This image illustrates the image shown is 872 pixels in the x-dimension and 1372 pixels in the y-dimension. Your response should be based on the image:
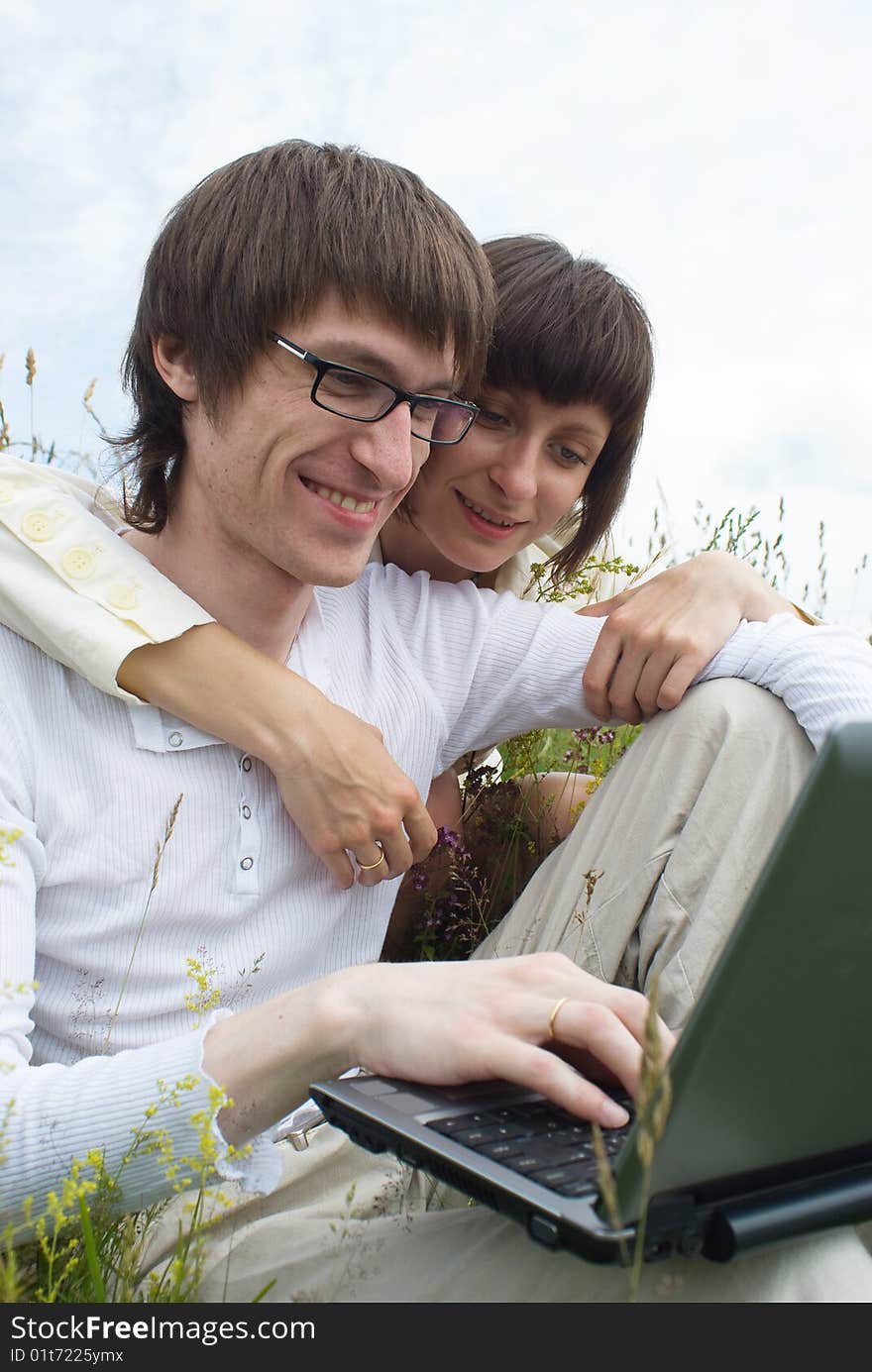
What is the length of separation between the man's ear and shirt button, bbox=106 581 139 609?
52 centimetres

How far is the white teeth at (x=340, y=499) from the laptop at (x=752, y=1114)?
4.49 ft

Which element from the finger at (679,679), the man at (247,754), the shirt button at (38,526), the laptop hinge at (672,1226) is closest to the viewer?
the laptop hinge at (672,1226)

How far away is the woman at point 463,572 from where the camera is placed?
2.46 meters

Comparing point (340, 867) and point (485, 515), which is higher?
point (485, 515)

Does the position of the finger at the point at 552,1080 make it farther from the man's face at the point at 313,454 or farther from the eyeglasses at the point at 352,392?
the eyeglasses at the point at 352,392

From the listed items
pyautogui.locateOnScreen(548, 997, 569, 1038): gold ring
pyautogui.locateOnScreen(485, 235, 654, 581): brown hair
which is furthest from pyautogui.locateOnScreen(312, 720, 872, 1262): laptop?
pyautogui.locateOnScreen(485, 235, 654, 581): brown hair

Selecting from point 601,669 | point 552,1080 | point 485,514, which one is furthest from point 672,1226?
point 485,514

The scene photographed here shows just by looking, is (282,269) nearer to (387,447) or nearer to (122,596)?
(387,447)

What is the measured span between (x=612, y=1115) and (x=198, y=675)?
50.1 inches

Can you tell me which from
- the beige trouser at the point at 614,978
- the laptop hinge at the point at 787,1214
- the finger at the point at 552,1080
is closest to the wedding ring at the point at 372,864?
the beige trouser at the point at 614,978

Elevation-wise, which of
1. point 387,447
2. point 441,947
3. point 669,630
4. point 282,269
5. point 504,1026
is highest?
point 282,269

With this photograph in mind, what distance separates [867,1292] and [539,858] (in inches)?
93.2


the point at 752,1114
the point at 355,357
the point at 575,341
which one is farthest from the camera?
the point at 575,341

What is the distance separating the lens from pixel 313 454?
102 inches
